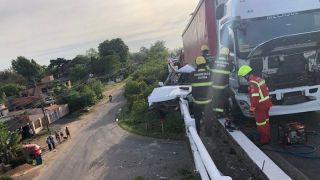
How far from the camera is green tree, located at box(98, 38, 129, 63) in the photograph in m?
114

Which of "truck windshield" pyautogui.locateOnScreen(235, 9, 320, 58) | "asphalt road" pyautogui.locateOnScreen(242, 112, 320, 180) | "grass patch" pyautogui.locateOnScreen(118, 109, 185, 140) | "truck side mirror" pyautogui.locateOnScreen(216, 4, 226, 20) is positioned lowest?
"grass patch" pyautogui.locateOnScreen(118, 109, 185, 140)

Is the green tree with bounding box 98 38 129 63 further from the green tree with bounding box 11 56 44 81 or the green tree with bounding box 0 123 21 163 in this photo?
the green tree with bounding box 0 123 21 163

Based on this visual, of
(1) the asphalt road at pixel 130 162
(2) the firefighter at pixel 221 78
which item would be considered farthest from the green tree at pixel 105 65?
(2) the firefighter at pixel 221 78

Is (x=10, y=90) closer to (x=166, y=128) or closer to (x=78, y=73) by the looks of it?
(x=78, y=73)

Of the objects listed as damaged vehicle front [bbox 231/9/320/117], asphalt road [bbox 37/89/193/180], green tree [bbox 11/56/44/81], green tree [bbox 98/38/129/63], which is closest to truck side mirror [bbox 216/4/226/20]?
damaged vehicle front [bbox 231/9/320/117]

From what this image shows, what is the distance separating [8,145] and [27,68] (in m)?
63.6

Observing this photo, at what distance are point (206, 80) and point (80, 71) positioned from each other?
87.3 metres

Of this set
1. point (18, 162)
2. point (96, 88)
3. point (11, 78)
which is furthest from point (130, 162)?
point (11, 78)

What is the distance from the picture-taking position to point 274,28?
8.27 metres

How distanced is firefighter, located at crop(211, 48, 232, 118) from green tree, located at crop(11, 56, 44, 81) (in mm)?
84754

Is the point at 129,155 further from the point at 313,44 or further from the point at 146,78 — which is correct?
the point at 146,78

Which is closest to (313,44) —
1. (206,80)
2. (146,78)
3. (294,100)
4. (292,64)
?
(292,64)

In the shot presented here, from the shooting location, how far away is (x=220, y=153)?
732cm

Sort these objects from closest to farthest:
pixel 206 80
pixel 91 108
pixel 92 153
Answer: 1. pixel 206 80
2. pixel 92 153
3. pixel 91 108
